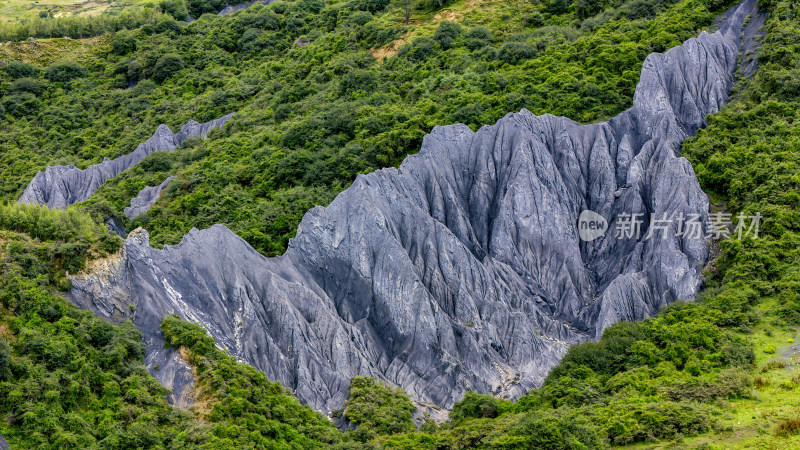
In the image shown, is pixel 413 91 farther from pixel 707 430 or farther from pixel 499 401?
pixel 707 430

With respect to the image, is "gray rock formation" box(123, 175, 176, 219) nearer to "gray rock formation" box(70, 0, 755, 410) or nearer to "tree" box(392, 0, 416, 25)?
"gray rock formation" box(70, 0, 755, 410)

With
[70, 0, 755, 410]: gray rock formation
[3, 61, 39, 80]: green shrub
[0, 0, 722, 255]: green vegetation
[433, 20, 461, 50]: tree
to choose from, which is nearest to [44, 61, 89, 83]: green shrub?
[0, 0, 722, 255]: green vegetation

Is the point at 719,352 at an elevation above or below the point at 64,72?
below

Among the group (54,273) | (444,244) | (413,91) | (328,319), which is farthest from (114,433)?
(413,91)

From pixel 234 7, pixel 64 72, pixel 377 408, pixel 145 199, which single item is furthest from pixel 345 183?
pixel 234 7

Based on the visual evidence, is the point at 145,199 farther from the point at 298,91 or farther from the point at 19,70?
the point at 19,70

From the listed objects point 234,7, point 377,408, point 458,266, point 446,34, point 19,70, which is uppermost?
point 446,34

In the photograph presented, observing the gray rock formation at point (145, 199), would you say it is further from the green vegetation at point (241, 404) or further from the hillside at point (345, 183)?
the green vegetation at point (241, 404)

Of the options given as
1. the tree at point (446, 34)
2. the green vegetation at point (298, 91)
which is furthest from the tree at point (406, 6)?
the tree at point (446, 34)
